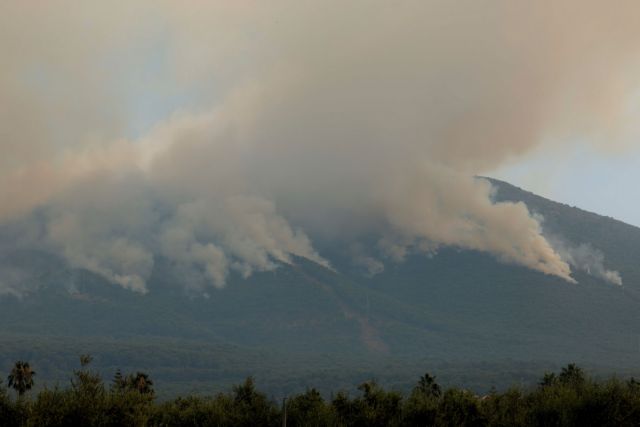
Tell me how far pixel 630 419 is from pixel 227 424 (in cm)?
4013

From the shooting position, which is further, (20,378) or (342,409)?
(20,378)

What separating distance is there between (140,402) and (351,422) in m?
21.3

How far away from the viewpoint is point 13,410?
229 ft

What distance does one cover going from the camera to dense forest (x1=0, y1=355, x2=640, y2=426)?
68812mm

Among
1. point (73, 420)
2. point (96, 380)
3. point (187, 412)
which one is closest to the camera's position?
point (73, 420)

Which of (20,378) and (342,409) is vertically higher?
(342,409)

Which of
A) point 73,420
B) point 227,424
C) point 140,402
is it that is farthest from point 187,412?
point 73,420

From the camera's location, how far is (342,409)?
81.4 metres

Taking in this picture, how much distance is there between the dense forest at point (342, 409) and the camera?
68.8 m

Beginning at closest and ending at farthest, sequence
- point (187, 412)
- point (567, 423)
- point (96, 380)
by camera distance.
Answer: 1. point (96, 380)
2. point (567, 423)
3. point (187, 412)

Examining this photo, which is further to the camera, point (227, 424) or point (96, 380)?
point (227, 424)

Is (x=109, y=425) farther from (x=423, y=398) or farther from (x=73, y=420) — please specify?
(x=423, y=398)

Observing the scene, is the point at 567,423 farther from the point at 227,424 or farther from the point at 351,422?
the point at 227,424

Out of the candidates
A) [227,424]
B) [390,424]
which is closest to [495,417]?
[390,424]
